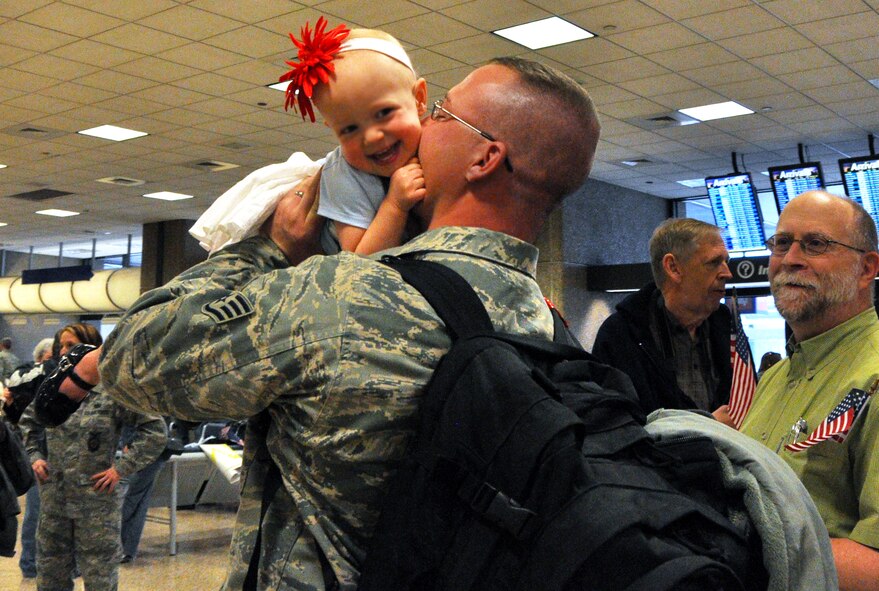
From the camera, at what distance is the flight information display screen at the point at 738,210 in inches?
431

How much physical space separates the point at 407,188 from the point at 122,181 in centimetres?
1246

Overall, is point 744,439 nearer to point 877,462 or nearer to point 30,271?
point 877,462

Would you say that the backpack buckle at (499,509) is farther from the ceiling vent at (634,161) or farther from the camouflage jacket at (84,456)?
the ceiling vent at (634,161)

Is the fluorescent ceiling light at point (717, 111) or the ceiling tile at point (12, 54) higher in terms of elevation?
the fluorescent ceiling light at point (717, 111)

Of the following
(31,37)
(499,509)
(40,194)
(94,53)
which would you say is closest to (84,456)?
(31,37)

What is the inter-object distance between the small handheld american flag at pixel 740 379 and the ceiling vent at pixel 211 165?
914 cm

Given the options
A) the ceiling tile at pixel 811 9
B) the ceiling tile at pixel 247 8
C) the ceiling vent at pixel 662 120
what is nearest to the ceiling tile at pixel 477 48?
the ceiling tile at pixel 247 8

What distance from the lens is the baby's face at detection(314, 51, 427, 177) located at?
162cm

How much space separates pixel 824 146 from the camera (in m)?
11.0

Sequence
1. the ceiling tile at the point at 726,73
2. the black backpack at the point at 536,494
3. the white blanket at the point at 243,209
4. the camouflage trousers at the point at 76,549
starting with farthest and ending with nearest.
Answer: the ceiling tile at the point at 726,73
the camouflage trousers at the point at 76,549
the white blanket at the point at 243,209
the black backpack at the point at 536,494

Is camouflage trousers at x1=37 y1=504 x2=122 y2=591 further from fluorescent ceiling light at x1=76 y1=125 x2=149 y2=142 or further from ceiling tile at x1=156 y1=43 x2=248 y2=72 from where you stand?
fluorescent ceiling light at x1=76 y1=125 x2=149 y2=142

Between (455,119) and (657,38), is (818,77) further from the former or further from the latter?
(455,119)

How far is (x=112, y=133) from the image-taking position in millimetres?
10273

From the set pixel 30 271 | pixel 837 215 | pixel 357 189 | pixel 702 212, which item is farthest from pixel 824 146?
pixel 30 271
